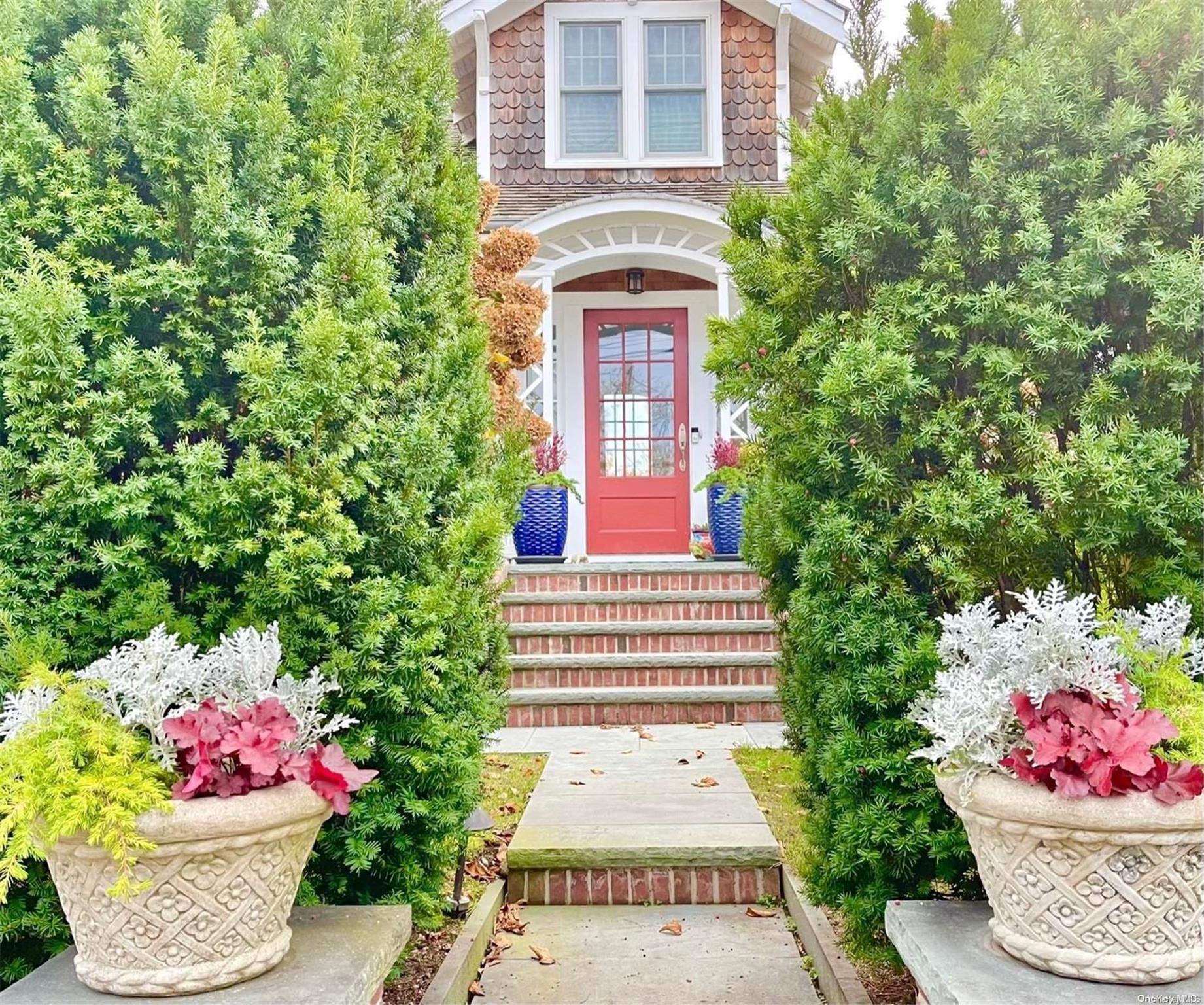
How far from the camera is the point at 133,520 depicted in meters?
2.21

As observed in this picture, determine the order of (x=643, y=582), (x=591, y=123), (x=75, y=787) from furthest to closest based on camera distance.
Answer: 1. (x=591, y=123)
2. (x=643, y=582)
3. (x=75, y=787)

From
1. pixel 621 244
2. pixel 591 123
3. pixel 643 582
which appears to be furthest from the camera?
pixel 591 123

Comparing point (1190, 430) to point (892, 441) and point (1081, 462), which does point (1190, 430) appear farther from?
point (892, 441)

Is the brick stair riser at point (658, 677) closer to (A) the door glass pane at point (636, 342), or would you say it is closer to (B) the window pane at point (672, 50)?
(A) the door glass pane at point (636, 342)

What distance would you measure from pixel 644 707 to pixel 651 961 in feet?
A: 10.1

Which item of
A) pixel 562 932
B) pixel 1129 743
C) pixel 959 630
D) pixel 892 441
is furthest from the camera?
pixel 562 932

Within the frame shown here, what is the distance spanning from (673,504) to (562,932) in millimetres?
6449

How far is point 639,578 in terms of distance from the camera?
719 cm

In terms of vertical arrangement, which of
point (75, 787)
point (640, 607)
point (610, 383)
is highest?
point (610, 383)

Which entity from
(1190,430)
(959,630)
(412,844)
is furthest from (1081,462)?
(412,844)

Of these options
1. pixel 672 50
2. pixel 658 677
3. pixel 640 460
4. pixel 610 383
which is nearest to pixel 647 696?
pixel 658 677

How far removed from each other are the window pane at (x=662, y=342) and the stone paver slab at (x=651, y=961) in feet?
22.5

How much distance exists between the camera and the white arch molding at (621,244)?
8.65 m

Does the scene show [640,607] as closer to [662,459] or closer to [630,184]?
[662,459]
